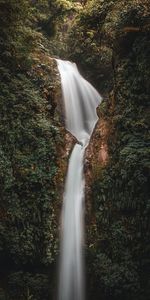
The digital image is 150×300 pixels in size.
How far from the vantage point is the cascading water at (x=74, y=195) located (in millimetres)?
9289

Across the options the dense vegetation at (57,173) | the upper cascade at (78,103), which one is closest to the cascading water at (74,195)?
the upper cascade at (78,103)

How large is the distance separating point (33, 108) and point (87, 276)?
15.3 ft

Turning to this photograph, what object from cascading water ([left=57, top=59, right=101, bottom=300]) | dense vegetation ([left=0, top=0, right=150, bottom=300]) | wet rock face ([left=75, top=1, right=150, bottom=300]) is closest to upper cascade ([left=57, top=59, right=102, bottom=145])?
cascading water ([left=57, top=59, right=101, bottom=300])

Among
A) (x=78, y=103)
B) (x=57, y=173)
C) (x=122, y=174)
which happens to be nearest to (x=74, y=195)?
(x=57, y=173)

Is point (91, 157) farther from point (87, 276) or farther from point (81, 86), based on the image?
point (81, 86)

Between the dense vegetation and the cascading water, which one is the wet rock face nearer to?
the dense vegetation

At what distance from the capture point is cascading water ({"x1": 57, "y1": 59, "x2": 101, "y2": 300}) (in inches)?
366

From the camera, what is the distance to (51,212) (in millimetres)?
9969

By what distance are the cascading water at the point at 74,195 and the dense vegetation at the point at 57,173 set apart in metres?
0.23

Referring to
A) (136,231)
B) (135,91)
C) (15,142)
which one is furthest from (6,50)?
(136,231)

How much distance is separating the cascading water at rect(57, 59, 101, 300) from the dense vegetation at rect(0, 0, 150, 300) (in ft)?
0.74

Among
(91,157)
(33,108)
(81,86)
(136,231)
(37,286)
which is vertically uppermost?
(81,86)

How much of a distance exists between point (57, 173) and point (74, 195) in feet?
2.33

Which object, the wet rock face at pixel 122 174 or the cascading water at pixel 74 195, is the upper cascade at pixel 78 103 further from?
the wet rock face at pixel 122 174
